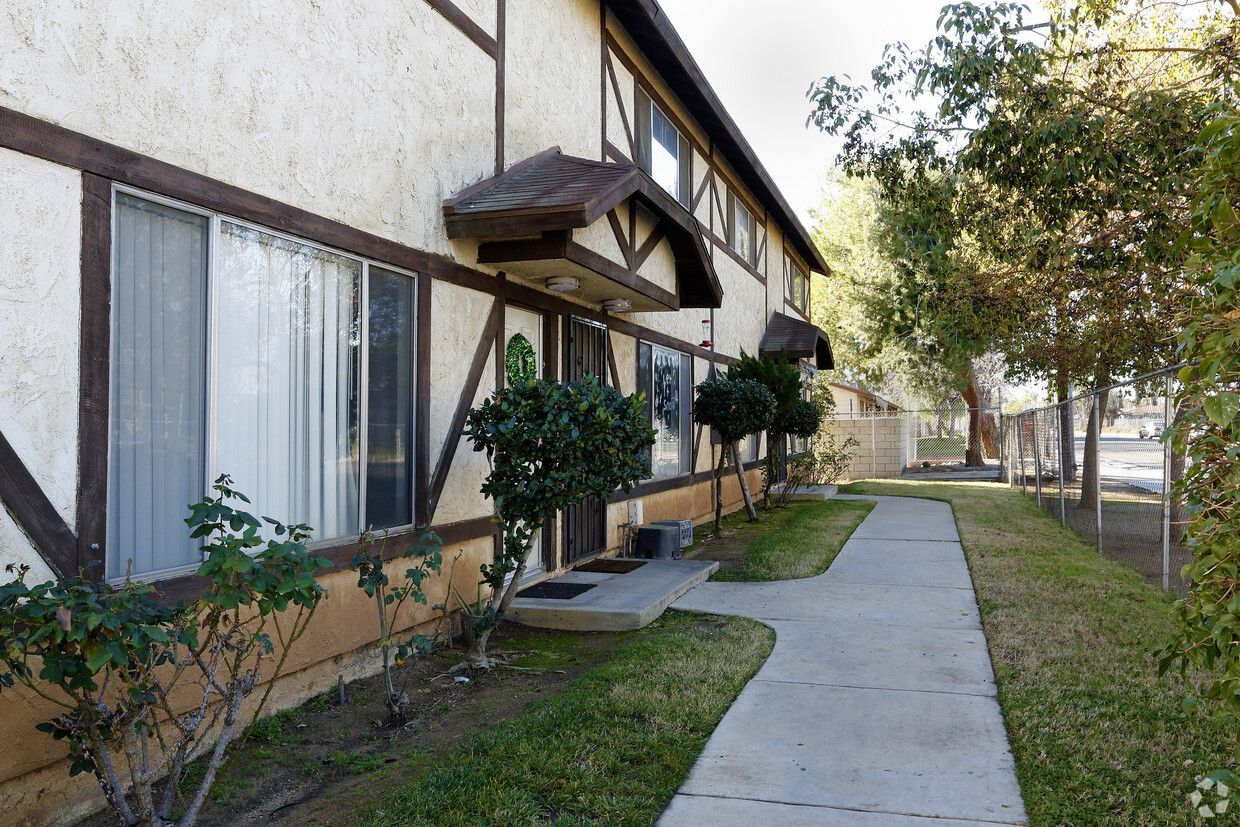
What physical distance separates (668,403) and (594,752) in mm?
8154

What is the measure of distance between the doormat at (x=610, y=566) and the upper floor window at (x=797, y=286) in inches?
528

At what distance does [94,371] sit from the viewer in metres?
3.69

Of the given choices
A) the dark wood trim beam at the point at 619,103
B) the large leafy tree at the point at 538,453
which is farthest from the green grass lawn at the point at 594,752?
the dark wood trim beam at the point at 619,103

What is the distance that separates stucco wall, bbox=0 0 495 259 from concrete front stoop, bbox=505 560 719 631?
2960 millimetres

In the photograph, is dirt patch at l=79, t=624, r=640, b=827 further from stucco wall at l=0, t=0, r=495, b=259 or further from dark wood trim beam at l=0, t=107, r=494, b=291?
stucco wall at l=0, t=0, r=495, b=259

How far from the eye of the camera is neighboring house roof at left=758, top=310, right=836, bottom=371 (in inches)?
694

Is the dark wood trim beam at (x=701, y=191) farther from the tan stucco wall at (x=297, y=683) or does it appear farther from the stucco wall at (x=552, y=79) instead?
the tan stucco wall at (x=297, y=683)

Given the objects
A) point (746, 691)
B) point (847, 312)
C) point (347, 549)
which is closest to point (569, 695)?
point (746, 691)

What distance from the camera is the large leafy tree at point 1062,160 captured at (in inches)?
327

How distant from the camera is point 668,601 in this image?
302 inches

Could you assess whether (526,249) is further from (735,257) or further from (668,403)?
(735,257)

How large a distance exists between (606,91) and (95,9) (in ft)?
21.4

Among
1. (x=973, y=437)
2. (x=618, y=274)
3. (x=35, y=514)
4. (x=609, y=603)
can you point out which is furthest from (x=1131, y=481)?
(x=973, y=437)

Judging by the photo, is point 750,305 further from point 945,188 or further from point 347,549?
point 347,549
